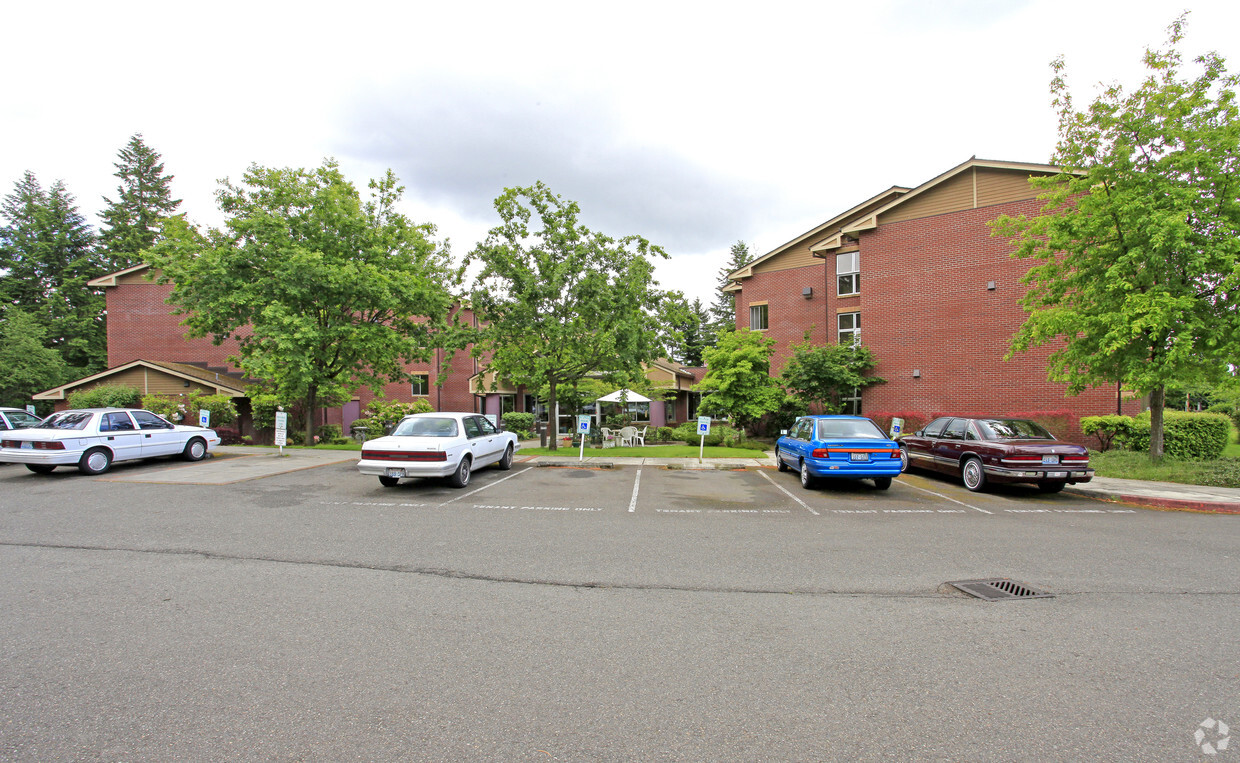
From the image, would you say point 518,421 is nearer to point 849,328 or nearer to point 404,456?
point 849,328

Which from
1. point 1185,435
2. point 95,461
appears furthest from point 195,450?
point 1185,435

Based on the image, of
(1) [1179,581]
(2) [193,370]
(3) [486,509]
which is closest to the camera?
(1) [1179,581]

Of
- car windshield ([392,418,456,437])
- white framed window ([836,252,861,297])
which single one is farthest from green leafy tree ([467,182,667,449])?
white framed window ([836,252,861,297])

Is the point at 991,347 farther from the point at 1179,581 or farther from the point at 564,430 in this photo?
the point at 564,430

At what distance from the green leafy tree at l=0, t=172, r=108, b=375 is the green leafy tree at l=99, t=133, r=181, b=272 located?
1.55m

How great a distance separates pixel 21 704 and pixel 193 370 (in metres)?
29.2

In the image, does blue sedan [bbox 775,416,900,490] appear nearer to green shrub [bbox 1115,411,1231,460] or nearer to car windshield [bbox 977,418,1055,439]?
car windshield [bbox 977,418,1055,439]

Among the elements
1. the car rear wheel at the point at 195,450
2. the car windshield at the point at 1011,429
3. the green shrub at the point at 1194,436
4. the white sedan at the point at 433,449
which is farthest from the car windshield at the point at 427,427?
the green shrub at the point at 1194,436

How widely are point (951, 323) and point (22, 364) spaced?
47574 mm

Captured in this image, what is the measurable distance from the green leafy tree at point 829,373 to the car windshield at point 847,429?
1117 cm

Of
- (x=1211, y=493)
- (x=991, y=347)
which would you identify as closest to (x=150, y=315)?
(x=991, y=347)

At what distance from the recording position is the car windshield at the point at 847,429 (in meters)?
12.2

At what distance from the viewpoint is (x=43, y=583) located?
5609mm

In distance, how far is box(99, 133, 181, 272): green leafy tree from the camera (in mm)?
45906
